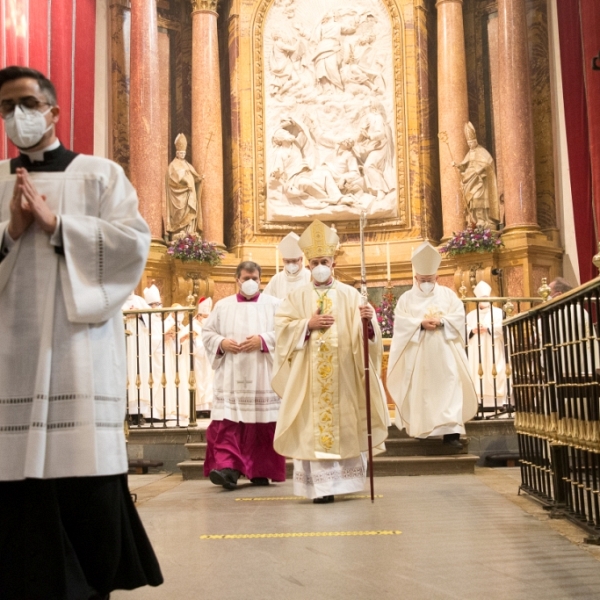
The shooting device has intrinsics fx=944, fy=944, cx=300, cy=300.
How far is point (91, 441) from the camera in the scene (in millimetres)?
2912

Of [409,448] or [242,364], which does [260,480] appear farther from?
[409,448]

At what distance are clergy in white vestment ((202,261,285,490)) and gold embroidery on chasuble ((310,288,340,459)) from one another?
3.14ft

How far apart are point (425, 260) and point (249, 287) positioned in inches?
79.7

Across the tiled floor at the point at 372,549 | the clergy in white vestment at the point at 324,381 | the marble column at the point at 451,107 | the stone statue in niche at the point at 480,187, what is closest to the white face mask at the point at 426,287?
the clergy in white vestment at the point at 324,381

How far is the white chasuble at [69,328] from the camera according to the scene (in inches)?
115

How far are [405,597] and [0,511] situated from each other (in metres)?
1.53

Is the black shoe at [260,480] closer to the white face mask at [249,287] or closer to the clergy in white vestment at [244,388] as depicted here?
the clergy in white vestment at [244,388]

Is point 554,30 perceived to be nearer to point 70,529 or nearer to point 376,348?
point 376,348

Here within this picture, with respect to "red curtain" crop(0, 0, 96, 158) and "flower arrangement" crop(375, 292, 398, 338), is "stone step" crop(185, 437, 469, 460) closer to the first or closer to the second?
"flower arrangement" crop(375, 292, 398, 338)

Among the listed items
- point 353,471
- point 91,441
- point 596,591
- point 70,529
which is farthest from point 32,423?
point 353,471

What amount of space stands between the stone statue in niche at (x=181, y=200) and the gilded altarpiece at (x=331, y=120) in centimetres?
81

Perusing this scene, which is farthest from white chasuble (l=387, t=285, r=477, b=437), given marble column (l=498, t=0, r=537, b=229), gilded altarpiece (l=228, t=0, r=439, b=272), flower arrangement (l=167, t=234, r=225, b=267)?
gilded altarpiece (l=228, t=0, r=439, b=272)

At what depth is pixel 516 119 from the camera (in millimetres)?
13555

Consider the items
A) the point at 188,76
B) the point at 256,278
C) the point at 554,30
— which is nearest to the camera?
the point at 256,278
